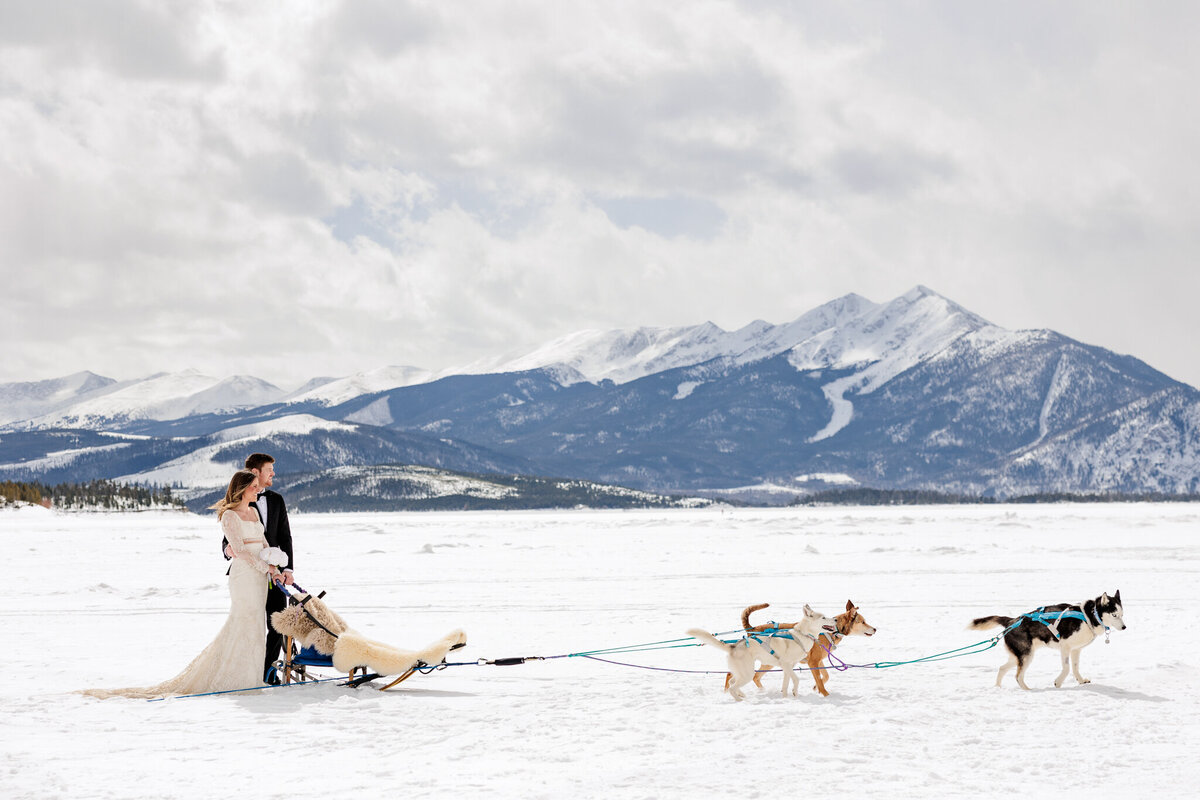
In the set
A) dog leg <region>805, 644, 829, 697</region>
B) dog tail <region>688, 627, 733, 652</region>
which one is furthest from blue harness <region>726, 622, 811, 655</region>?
dog leg <region>805, 644, 829, 697</region>

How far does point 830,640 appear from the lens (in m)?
10.7

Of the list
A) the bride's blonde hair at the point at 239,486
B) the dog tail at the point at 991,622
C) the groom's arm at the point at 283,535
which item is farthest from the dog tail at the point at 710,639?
the bride's blonde hair at the point at 239,486

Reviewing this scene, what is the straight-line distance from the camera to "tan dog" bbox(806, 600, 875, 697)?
10.6 meters

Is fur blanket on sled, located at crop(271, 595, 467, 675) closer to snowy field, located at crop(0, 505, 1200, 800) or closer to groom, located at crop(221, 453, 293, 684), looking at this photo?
groom, located at crop(221, 453, 293, 684)

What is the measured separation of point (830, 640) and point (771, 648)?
0.68 meters

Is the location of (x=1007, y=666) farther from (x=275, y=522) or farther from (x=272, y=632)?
(x=275, y=522)

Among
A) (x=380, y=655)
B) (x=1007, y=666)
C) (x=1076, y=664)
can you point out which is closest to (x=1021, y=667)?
(x=1007, y=666)

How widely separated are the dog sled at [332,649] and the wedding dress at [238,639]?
251 millimetres

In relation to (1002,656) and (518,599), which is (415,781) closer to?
(1002,656)

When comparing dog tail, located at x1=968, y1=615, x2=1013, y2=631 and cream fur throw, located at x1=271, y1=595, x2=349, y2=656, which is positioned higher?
dog tail, located at x1=968, y1=615, x2=1013, y2=631

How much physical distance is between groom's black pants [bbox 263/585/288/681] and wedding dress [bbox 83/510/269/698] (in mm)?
100

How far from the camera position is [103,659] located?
1387cm

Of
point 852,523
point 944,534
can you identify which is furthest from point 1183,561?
point 852,523

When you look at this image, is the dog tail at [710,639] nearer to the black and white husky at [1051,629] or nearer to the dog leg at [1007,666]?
the black and white husky at [1051,629]
